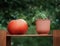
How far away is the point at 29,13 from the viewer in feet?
7.64

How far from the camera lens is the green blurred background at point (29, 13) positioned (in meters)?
2.31

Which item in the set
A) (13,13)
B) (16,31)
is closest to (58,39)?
(16,31)

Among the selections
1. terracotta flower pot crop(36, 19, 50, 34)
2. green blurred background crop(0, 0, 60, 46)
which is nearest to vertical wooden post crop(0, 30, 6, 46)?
terracotta flower pot crop(36, 19, 50, 34)

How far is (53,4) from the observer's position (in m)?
2.33

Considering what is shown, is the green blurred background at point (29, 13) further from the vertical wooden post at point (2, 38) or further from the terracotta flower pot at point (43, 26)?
the vertical wooden post at point (2, 38)

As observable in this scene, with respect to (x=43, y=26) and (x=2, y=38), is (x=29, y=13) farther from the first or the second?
(x=2, y=38)

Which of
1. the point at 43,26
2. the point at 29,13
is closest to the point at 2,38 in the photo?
the point at 43,26

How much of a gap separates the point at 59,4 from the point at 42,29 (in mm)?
662

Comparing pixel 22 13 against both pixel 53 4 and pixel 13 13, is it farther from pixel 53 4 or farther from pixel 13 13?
pixel 53 4

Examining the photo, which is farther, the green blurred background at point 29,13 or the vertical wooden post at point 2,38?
the green blurred background at point 29,13

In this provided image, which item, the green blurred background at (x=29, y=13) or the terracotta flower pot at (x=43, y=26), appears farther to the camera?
the green blurred background at (x=29, y=13)

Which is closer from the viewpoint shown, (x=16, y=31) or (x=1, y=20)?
(x=16, y=31)

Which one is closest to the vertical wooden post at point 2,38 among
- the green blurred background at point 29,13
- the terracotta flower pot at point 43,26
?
the terracotta flower pot at point 43,26

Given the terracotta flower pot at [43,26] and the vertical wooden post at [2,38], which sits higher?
the terracotta flower pot at [43,26]
